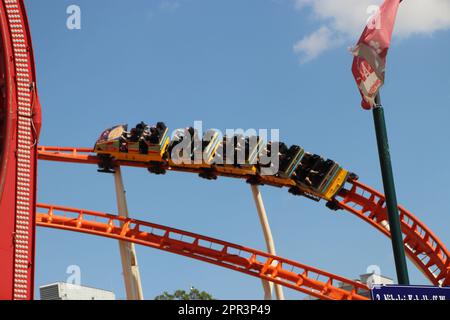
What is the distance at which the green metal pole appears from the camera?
6.02m

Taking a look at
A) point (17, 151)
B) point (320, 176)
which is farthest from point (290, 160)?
point (17, 151)

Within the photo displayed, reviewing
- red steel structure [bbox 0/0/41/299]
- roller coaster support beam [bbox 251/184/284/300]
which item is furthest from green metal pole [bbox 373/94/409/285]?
roller coaster support beam [bbox 251/184/284/300]

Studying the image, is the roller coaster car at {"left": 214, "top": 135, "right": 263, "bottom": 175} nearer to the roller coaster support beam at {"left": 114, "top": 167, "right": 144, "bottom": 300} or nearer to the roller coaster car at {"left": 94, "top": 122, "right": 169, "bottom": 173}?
the roller coaster car at {"left": 94, "top": 122, "right": 169, "bottom": 173}

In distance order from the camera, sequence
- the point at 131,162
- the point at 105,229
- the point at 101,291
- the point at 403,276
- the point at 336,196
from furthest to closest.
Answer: the point at 101,291 → the point at 336,196 → the point at 131,162 → the point at 105,229 → the point at 403,276

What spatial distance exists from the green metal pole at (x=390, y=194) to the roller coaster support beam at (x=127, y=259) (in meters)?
12.5

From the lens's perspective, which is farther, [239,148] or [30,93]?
[239,148]

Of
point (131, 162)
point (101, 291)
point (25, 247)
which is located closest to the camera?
point (25, 247)

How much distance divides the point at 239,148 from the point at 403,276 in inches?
599

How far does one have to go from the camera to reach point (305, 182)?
2158 cm

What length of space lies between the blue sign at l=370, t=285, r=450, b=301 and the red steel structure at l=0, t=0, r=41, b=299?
4854 mm

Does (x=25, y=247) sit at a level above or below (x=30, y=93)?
below

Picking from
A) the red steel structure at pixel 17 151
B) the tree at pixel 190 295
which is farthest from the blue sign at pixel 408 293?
the tree at pixel 190 295
